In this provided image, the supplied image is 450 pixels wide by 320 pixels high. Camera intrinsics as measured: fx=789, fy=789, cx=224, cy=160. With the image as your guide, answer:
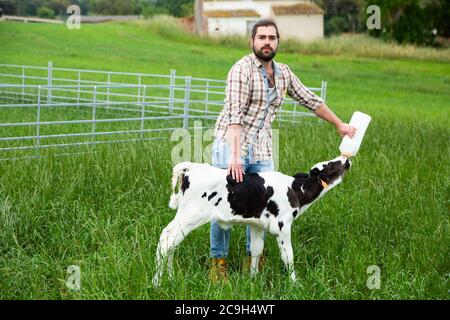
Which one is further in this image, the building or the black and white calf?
the building

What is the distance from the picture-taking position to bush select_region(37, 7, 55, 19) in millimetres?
38037

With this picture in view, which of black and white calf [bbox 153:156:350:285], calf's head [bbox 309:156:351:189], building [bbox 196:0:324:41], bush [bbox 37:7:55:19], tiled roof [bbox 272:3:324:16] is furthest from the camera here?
bush [bbox 37:7:55:19]

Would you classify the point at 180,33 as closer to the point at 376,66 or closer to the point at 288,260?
the point at 376,66

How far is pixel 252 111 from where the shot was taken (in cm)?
497

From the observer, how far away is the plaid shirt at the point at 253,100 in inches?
190

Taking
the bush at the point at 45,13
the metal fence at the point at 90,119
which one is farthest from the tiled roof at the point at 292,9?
the bush at the point at 45,13

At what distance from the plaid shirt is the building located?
74.4ft

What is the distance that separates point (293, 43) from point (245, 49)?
201 centimetres

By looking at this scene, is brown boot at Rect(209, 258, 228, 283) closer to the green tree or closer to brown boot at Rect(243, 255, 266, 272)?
brown boot at Rect(243, 255, 266, 272)

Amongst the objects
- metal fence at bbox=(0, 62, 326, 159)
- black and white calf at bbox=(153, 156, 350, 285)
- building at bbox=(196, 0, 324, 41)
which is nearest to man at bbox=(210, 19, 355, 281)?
black and white calf at bbox=(153, 156, 350, 285)

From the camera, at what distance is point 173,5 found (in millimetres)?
37562

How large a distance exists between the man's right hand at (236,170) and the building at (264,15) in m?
23.2

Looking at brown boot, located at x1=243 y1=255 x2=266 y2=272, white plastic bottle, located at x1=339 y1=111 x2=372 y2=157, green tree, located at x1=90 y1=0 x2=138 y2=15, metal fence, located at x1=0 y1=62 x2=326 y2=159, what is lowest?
brown boot, located at x1=243 y1=255 x2=266 y2=272

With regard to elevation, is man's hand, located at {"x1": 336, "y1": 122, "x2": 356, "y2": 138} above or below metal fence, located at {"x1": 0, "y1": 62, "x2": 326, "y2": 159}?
above
